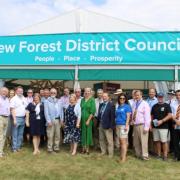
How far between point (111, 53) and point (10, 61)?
2765 mm

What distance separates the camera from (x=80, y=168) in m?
6.46

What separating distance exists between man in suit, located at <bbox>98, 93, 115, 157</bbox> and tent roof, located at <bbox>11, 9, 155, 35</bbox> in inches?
104

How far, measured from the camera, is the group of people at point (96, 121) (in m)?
7.05

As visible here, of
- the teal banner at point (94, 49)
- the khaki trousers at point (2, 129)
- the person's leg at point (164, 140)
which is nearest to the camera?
the person's leg at point (164, 140)

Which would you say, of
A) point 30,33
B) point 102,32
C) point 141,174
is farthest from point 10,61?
point 141,174

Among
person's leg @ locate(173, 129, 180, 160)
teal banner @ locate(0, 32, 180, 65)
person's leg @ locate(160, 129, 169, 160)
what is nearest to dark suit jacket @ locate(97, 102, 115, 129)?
person's leg @ locate(160, 129, 169, 160)

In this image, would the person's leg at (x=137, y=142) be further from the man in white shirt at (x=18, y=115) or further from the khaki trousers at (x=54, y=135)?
the man in white shirt at (x=18, y=115)

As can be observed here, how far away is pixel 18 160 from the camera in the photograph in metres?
7.11

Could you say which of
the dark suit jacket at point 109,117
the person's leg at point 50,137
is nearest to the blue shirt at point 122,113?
the dark suit jacket at point 109,117

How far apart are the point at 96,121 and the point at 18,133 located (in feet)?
6.08

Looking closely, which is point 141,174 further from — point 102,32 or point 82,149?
point 102,32

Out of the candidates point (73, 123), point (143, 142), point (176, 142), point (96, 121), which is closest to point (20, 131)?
point (73, 123)

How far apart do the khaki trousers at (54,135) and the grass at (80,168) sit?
21 centimetres

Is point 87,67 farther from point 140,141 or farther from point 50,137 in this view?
point 140,141
